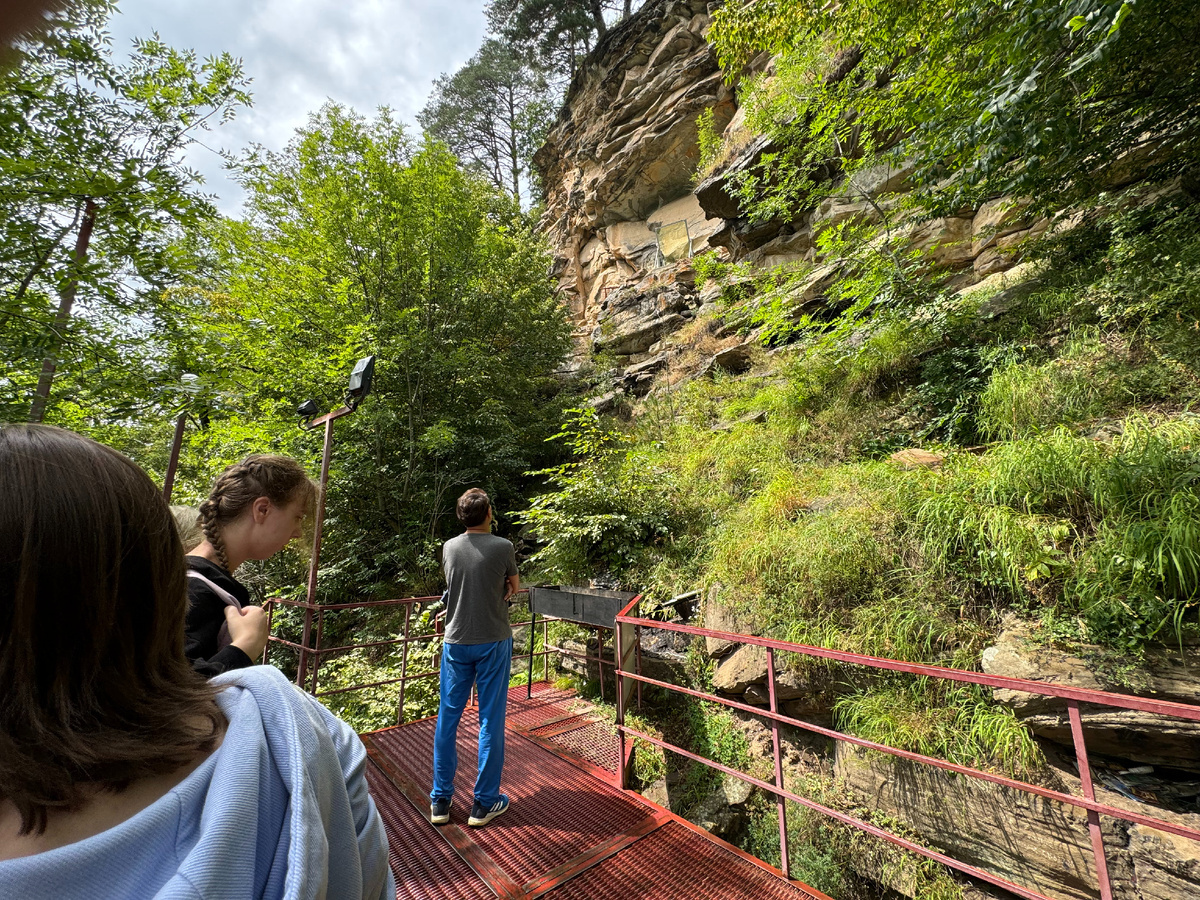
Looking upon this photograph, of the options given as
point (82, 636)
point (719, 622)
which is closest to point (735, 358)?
point (719, 622)

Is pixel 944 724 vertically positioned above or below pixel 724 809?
above

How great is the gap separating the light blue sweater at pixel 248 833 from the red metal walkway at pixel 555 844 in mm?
1999

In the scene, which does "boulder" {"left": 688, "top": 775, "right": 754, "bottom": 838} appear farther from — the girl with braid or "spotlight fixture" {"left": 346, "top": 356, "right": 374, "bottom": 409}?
"spotlight fixture" {"left": 346, "top": 356, "right": 374, "bottom": 409}

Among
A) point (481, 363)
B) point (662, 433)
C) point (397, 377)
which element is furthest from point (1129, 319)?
point (397, 377)

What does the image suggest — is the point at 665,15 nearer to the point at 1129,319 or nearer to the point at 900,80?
the point at 900,80

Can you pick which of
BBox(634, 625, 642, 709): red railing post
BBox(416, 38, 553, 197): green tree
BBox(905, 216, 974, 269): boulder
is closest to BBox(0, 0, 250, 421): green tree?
BBox(634, 625, 642, 709): red railing post

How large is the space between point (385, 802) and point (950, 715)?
137 inches

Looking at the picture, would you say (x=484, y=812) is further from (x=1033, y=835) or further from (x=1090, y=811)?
(x=1033, y=835)

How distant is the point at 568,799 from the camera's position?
293 centimetres

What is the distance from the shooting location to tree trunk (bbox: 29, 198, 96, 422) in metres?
3.20

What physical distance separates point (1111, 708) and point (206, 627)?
4.09 meters

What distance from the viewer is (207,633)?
1345 millimetres

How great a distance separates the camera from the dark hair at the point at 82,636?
57cm

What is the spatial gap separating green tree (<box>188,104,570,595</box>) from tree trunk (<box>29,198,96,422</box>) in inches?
164
